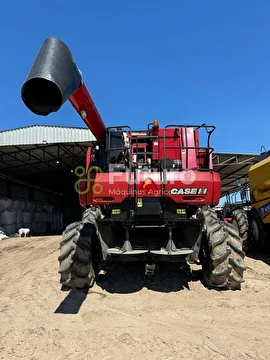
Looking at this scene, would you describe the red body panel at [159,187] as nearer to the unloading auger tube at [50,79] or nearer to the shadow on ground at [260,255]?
the unloading auger tube at [50,79]

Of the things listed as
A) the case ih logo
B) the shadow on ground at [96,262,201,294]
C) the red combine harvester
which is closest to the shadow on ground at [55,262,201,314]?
the shadow on ground at [96,262,201,294]

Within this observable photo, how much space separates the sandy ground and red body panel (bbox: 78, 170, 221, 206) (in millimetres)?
1535

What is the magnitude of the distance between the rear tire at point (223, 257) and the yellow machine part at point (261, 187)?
3.05 m

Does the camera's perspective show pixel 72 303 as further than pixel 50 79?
Yes

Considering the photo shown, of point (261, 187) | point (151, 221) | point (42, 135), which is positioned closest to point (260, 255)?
point (261, 187)

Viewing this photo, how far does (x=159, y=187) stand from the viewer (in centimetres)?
470

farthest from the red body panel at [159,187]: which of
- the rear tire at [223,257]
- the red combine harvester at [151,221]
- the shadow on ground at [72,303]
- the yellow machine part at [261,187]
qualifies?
the yellow machine part at [261,187]

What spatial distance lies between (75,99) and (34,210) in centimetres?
2386

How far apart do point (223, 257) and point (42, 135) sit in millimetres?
14073

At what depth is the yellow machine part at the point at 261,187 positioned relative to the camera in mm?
7645

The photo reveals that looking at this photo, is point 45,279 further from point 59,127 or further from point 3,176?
point 3,176

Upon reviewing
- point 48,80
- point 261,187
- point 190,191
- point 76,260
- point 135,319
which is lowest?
point 135,319

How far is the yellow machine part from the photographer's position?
7645mm

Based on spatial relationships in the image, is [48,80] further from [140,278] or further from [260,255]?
[260,255]
